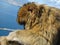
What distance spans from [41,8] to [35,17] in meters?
0.09

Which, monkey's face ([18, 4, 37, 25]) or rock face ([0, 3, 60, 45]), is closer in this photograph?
rock face ([0, 3, 60, 45])

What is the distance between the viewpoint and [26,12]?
6.50ft

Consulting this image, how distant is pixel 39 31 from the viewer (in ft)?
5.93

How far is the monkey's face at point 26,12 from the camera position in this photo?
1952mm

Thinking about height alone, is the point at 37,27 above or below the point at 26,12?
below

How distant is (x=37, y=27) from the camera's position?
186 centimetres

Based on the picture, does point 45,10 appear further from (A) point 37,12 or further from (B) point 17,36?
(B) point 17,36

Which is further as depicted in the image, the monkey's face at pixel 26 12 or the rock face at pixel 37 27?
the monkey's face at pixel 26 12

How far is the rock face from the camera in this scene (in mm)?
1745

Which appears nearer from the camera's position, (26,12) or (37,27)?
(37,27)

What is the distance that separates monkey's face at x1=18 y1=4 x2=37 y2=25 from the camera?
1952 millimetres

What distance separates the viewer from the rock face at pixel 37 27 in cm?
175

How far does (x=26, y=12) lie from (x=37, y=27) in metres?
0.19

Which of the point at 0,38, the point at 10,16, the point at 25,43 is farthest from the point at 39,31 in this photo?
the point at 10,16
